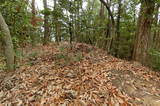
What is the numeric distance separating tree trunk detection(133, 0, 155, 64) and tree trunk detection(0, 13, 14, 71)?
457cm

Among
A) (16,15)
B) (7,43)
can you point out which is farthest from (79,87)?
(16,15)

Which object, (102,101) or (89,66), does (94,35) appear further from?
(102,101)

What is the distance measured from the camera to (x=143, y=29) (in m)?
5.34

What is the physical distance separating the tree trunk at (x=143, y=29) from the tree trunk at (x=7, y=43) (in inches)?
180

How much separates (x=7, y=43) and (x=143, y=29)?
4760 mm

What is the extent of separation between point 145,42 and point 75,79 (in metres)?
3.20

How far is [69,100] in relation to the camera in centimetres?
302

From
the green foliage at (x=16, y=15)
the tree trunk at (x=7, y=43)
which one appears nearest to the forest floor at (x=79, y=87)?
the tree trunk at (x=7, y=43)

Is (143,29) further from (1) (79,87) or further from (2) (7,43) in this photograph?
(2) (7,43)

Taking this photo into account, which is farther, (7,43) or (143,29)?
(143,29)

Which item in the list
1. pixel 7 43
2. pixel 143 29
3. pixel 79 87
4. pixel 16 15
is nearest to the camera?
pixel 79 87

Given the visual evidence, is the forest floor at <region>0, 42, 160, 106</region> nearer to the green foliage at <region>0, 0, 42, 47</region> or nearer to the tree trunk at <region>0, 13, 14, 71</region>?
the tree trunk at <region>0, 13, 14, 71</region>

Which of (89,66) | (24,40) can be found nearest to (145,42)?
(89,66)

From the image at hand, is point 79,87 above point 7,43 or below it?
below
